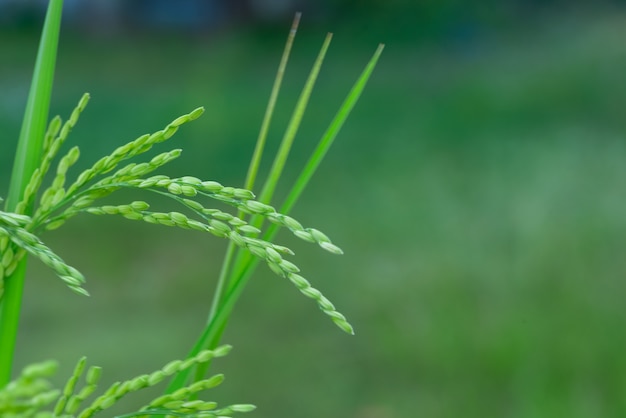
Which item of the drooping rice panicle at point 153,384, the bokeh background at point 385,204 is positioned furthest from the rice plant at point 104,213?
the bokeh background at point 385,204

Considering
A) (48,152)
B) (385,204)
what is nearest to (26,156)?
(48,152)

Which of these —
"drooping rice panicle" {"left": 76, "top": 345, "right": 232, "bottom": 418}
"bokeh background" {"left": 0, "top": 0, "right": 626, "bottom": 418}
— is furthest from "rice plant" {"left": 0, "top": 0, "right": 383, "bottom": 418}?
"bokeh background" {"left": 0, "top": 0, "right": 626, "bottom": 418}

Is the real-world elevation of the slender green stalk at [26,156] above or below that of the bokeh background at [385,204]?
below

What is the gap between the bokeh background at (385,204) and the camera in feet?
5.15

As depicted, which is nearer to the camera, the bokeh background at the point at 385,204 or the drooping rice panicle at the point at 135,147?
the drooping rice panicle at the point at 135,147

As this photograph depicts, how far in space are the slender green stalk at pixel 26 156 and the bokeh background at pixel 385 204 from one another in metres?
1.22

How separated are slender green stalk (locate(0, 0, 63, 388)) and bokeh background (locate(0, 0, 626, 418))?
1223 millimetres

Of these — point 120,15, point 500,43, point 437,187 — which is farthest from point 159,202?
point 500,43

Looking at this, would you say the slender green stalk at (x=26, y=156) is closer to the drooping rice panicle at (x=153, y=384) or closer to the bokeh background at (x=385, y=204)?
the drooping rice panicle at (x=153, y=384)

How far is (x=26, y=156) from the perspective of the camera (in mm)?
330

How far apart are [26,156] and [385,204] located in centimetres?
171

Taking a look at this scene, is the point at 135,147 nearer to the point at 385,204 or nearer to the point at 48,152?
the point at 48,152

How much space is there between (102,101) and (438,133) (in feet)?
3.18

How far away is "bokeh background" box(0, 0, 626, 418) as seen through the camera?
1.57 metres
